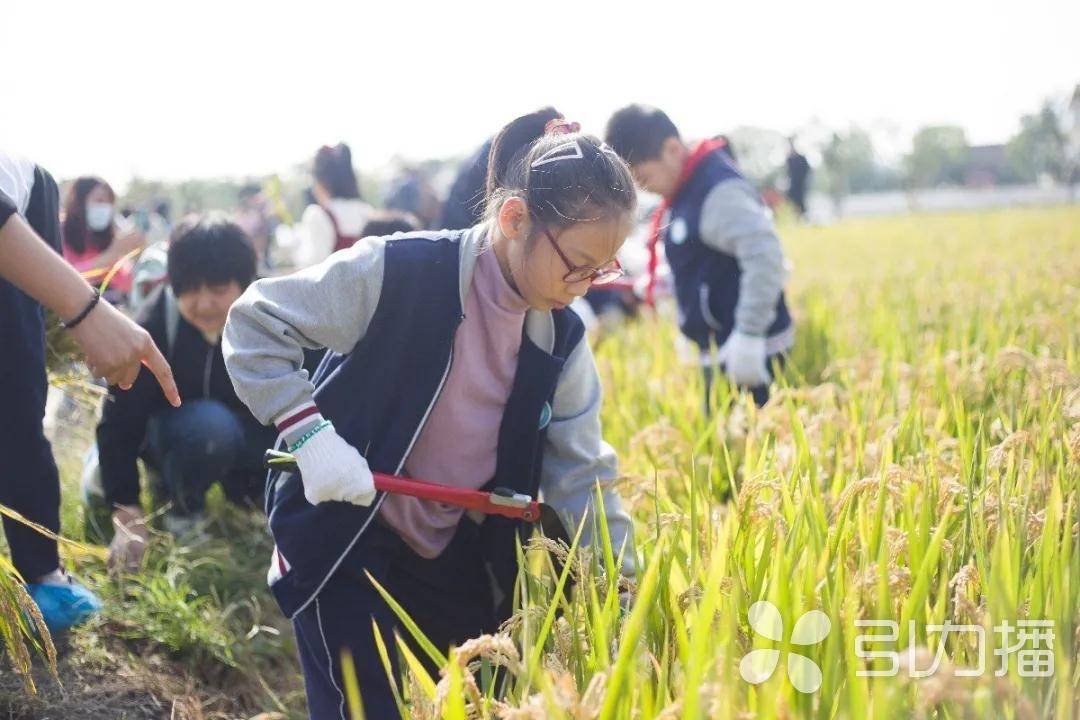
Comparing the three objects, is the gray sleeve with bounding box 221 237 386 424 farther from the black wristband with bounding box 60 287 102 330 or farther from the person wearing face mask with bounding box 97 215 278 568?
the person wearing face mask with bounding box 97 215 278 568

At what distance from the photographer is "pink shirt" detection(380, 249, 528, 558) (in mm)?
1697

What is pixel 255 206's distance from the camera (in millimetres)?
7766

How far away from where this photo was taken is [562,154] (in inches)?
61.4

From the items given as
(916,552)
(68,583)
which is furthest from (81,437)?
(916,552)

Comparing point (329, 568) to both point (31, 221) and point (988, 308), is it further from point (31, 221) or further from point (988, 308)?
point (988, 308)

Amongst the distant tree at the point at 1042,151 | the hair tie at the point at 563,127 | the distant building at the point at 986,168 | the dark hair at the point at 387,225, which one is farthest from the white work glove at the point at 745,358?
the distant building at the point at 986,168

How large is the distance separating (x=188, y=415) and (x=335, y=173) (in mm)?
1900

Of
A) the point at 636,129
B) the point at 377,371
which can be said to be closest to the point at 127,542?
the point at 377,371

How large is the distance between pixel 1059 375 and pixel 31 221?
218cm

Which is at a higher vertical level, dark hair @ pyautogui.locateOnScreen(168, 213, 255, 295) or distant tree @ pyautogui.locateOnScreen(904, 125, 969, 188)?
dark hair @ pyautogui.locateOnScreen(168, 213, 255, 295)

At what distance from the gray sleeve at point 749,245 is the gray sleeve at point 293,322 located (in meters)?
1.88

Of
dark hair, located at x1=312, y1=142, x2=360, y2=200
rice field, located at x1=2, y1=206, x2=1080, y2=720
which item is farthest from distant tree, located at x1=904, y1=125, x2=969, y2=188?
rice field, located at x1=2, y1=206, x2=1080, y2=720

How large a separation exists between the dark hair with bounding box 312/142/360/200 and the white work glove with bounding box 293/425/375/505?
2.93m

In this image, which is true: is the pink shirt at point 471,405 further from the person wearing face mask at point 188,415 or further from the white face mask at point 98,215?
the white face mask at point 98,215
